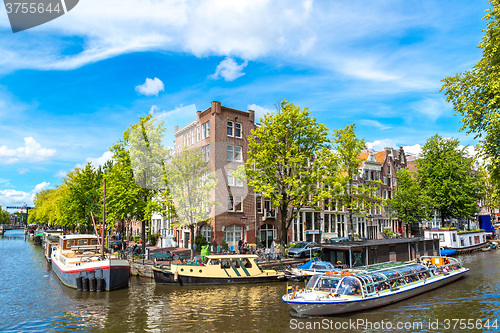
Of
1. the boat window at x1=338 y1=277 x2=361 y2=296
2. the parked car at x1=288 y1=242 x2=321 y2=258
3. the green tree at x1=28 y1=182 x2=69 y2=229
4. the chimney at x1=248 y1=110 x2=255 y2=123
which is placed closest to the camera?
the boat window at x1=338 y1=277 x2=361 y2=296

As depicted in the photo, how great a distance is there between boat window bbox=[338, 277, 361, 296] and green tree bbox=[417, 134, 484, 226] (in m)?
44.4

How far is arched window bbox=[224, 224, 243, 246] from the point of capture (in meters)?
45.0

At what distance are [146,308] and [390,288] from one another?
15050mm

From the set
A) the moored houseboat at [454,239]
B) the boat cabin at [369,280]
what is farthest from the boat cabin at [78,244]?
the moored houseboat at [454,239]

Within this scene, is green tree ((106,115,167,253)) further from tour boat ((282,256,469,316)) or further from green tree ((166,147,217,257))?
tour boat ((282,256,469,316))

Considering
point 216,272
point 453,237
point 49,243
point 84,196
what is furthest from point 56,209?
point 453,237

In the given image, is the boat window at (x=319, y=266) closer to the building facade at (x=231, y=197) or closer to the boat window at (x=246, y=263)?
the boat window at (x=246, y=263)

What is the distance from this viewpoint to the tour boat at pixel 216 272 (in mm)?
27828

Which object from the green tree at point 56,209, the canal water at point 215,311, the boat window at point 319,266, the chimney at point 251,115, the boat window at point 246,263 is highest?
the chimney at point 251,115

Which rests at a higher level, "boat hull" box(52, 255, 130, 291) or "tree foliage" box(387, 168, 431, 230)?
"tree foliage" box(387, 168, 431, 230)

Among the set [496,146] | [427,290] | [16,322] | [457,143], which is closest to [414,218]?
[457,143]

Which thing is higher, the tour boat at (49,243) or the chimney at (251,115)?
the chimney at (251,115)

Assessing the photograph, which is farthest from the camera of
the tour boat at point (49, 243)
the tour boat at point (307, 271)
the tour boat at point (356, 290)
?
the tour boat at point (49, 243)

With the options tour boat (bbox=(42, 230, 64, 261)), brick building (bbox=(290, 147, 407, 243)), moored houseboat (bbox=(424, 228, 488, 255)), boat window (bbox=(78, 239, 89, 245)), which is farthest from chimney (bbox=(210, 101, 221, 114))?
moored houseboat (bbox=(424, 228, 488, 255))
